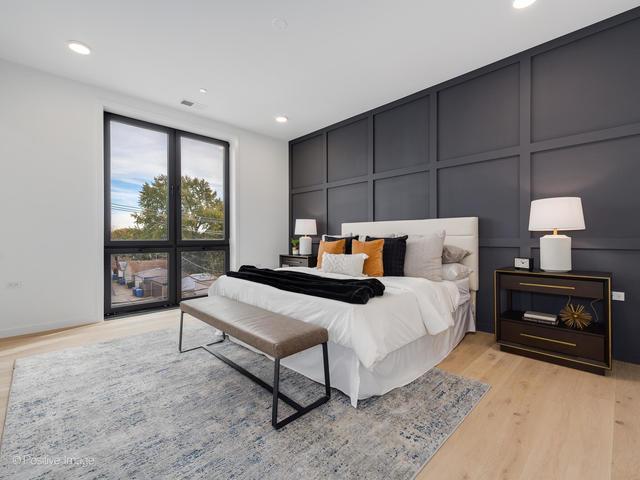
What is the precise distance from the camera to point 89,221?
3594 mm

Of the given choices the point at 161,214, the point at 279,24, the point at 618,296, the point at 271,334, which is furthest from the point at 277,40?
the point at 618,296

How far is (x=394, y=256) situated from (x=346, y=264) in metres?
0.51

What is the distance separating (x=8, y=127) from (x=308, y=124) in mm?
3532

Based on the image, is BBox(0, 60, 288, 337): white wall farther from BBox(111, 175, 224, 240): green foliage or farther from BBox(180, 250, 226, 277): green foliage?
BBox(180, 250, 226, 277): green foliage

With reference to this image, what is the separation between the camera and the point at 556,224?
2.40m

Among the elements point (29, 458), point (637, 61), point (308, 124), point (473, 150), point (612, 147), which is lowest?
point (29, 458)

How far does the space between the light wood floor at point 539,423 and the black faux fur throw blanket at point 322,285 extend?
903mm

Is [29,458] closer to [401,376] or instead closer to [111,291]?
[401,376]

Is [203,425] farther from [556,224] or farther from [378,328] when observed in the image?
[556,224]

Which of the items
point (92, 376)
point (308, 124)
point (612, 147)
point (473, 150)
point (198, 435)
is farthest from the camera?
point (308, 124)

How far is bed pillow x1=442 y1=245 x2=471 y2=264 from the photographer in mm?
3141

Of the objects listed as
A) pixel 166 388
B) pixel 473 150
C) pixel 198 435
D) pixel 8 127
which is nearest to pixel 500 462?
pixel 198 435

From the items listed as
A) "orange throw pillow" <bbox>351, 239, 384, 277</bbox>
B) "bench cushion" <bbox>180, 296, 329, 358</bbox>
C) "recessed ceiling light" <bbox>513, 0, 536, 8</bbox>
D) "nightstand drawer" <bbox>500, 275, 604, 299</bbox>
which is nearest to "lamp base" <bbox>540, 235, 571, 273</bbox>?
"nightstand drawer" <bbox>500, 275, 604, 299</bbox>

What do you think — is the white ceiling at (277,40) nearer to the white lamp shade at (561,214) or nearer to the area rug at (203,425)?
the white lamp shade at (561,214)
